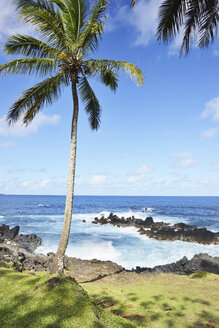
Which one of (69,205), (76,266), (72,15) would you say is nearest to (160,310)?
(69,205)

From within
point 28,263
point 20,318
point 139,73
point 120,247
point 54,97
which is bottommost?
point 120,247

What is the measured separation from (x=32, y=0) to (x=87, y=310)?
999cm

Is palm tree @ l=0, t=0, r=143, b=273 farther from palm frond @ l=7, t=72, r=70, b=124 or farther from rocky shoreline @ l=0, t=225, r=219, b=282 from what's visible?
rocky shoreline @ l=0, t=225, r=219, b=282

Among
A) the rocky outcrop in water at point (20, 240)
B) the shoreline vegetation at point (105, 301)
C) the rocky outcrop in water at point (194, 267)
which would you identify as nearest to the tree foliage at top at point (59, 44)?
the shoreline vegetation at point (105, 301)

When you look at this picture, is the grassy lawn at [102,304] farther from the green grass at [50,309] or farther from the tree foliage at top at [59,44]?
the tree foliage at top at [59,44]

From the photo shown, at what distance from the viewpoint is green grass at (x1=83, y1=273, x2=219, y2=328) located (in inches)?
208

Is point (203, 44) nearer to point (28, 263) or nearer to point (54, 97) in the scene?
point (54, 97)

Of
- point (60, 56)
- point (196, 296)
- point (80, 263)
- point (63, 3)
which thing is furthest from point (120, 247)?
point (63, 3)

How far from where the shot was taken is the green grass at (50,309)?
358 cm

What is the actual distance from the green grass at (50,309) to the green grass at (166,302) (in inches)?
37.3

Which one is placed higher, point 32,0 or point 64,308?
point 32,0

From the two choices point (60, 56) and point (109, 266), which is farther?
point (109, 266)

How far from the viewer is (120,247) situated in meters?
21.8

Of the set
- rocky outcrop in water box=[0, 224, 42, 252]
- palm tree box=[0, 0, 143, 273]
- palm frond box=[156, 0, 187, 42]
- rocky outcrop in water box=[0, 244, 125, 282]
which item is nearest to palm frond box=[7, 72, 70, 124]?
palm tree box=[0, 0, 143, 273]
